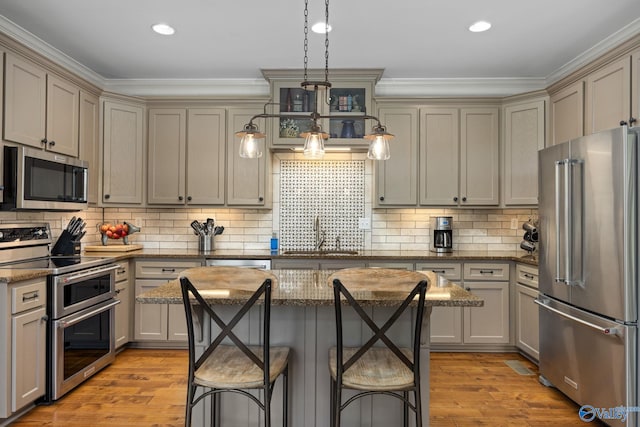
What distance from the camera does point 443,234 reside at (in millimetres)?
4051

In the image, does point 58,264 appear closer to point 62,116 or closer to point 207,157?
point 62,116

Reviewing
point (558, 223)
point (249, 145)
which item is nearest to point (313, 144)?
point (249, 145)

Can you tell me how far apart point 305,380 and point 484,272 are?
7.64ft

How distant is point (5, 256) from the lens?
9.57 feet

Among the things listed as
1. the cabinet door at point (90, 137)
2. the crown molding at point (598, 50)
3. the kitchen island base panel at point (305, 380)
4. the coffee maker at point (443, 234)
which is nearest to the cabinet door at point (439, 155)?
the coffee maker at point (443, 234)

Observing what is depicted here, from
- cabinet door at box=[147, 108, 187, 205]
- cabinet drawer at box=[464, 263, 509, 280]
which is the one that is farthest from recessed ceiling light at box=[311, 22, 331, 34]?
cabinet drawer at box=[464, 263, 509, 280]

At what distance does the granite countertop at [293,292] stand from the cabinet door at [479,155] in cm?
220

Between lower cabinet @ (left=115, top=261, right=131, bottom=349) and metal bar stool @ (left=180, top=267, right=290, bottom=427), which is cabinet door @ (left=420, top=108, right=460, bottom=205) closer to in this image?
metal bar stool @ (left=180, top=267, right=290, bottom=427)

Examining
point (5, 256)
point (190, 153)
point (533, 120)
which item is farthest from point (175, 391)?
point (533, 120)

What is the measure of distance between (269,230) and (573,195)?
2.80 meters

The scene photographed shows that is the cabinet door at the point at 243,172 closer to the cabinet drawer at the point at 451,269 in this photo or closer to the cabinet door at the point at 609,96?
the cabinet drawer at the point at 451,269

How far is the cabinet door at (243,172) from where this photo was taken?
400 cm

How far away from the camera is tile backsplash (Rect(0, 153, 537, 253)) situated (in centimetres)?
430

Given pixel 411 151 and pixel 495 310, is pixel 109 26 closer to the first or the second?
pixel 411 151
